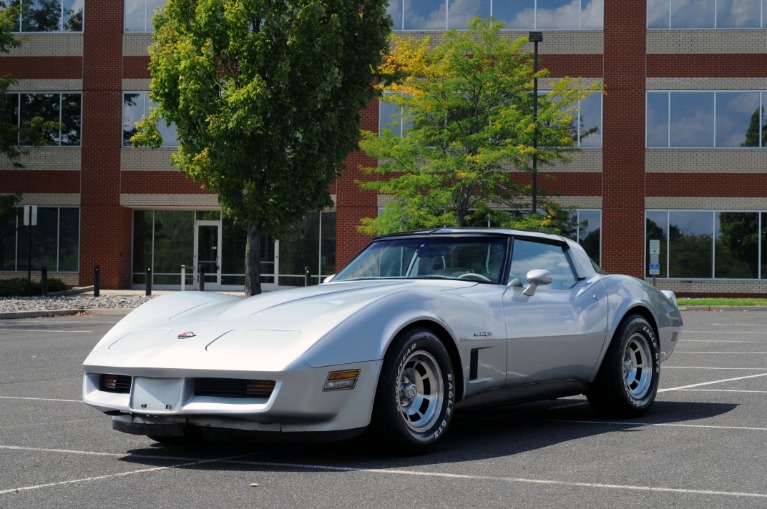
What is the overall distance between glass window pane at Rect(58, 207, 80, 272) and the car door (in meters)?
31.9

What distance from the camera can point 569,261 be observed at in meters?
8.13

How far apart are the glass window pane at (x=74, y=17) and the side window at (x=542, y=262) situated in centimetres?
3306

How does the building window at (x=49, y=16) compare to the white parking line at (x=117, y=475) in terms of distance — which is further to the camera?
the building window at (x=49, y=16)

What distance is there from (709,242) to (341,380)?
32.1 metres

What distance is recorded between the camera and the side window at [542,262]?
24.8ft

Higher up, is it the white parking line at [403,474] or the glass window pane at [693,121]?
the glass window pane at [693,121]

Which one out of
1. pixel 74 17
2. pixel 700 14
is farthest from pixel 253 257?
pixel 700 14

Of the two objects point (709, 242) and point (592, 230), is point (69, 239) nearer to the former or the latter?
point (592, 230)

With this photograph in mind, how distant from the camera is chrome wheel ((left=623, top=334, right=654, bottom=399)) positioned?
819 cm

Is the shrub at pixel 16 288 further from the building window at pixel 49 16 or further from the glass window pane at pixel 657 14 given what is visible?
the glass window pane at pixel 657 14

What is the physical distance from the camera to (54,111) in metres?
37.9

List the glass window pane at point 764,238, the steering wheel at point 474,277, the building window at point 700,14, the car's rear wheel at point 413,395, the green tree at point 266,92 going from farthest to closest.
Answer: the building window at point 700,14
the glass window pane at point 764,238
the green tree at point 266,92
the steering wheel at point 474,277
the car's rear wheel at point 413,395

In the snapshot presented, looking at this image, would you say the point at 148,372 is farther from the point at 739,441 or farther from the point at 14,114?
the point at 14,114

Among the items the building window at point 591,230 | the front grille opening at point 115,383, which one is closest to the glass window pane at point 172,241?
the building window at point 591,230
